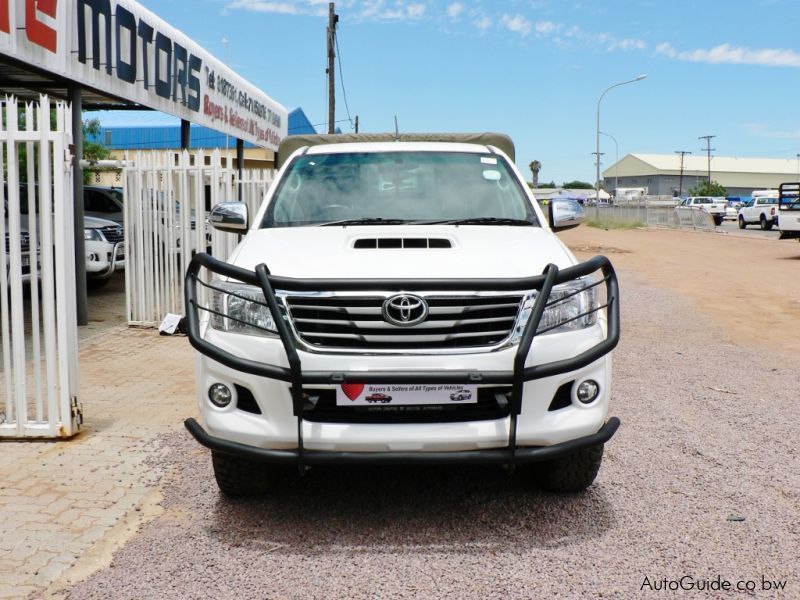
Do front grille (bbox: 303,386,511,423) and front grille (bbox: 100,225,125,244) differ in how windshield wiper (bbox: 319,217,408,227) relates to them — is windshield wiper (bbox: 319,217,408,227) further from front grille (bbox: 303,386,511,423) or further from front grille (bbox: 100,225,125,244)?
front grille (bbox: 100,225,125,244)

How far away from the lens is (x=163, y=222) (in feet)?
33.1

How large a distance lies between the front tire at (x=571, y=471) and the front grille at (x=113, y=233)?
1014 centimetres

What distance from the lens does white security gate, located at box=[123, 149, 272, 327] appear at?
9.67 m

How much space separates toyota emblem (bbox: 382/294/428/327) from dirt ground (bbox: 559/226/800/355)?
6611 mm

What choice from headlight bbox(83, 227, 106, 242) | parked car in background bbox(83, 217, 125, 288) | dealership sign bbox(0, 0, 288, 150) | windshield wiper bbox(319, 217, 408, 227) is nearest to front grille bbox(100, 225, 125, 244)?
parked car in background bbox(83, 217, 125, 288)

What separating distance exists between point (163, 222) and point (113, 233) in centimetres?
348

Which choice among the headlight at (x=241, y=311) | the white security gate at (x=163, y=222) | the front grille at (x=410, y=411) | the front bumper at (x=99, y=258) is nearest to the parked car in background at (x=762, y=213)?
the front bumper at (x=99, y=258)

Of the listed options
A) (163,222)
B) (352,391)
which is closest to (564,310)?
(352,391)

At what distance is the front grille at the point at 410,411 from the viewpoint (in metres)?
3.56

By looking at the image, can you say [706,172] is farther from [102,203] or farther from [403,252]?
[403,252]

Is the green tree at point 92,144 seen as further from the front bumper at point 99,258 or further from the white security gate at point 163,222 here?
the white security gate at point 163,222

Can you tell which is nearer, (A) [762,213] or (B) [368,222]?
(B) [368,222]

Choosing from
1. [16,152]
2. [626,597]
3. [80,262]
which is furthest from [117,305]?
[626,597]

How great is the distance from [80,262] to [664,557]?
8.56m
